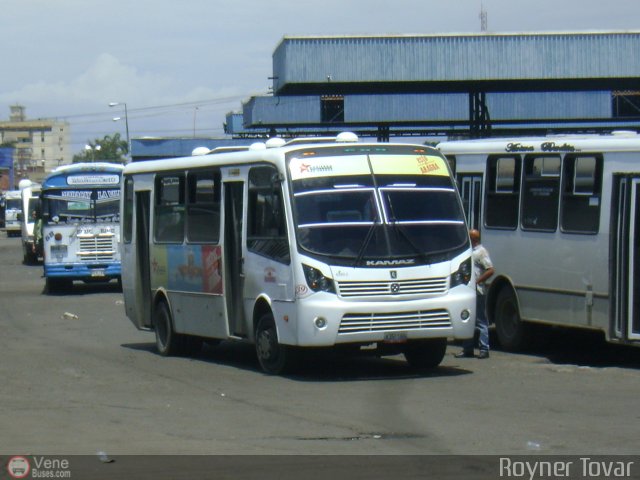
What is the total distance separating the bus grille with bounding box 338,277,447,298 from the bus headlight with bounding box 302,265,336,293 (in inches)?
4.4

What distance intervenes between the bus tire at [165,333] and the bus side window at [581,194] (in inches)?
226

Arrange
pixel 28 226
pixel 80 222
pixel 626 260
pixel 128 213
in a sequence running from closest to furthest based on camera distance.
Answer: pixel 626 260 < pixel 128 213 < pixel 80 222 < pixel 28 226

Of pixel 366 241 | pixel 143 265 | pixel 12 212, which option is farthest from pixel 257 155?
pixel 12 212

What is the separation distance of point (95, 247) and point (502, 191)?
16180mm

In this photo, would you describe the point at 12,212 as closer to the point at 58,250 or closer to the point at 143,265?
the point at 58,250

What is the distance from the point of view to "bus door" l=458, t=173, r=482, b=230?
1781 cm

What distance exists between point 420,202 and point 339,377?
2.31 meters

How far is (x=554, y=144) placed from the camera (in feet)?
52.9

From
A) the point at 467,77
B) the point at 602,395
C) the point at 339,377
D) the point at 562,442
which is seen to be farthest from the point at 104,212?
the point at 562,442

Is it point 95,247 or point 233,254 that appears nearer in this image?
point 233,254

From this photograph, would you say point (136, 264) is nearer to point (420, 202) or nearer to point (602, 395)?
point (420, 202)

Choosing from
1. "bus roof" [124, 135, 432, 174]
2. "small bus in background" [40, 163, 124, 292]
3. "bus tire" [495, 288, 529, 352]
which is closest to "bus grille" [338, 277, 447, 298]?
"bus roof" [124, 135, 432, 174]
